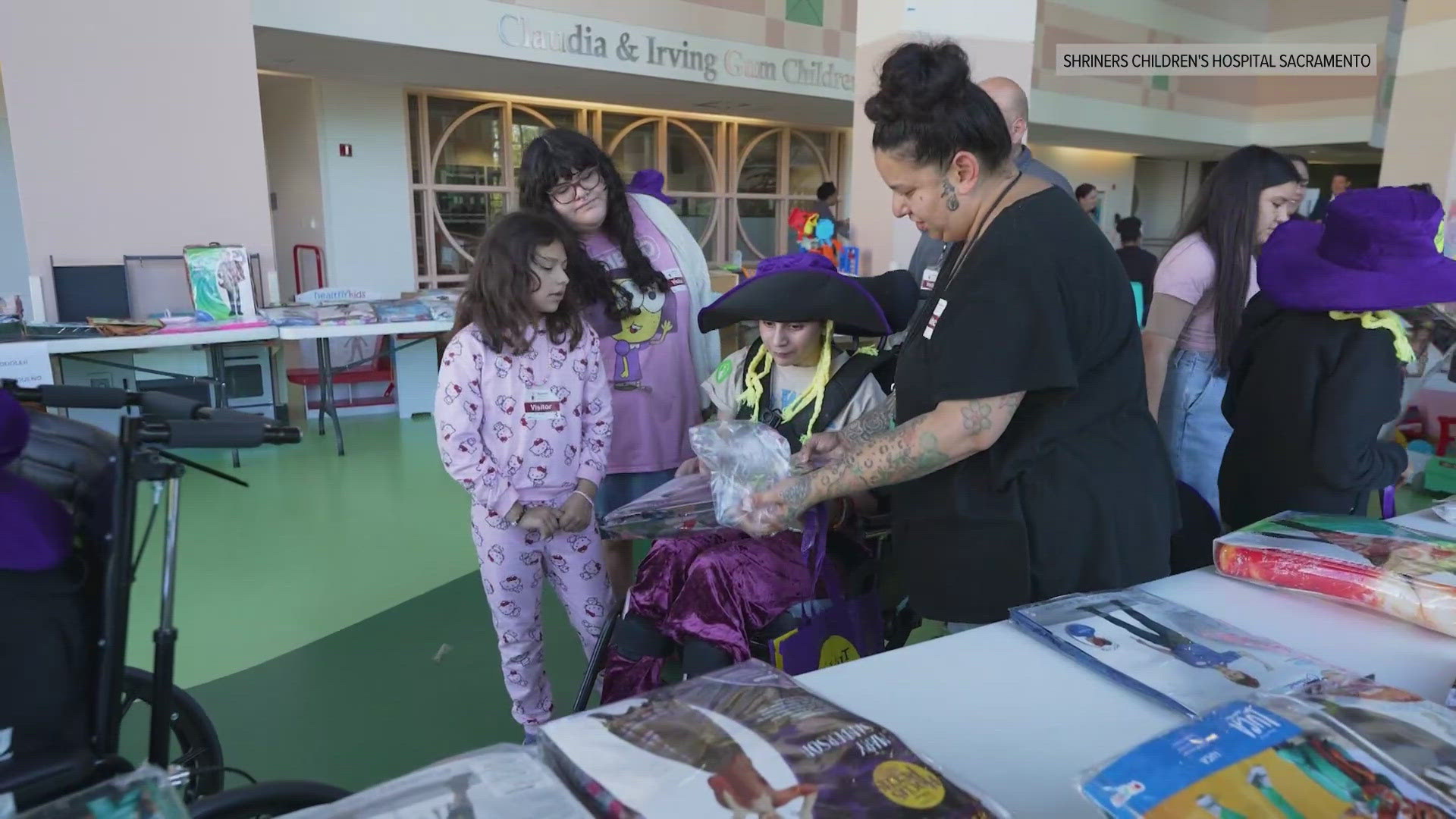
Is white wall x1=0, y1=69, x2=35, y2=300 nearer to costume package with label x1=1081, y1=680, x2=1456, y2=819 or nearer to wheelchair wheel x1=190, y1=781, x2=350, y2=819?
wheelchair wheel x1=190, y1=781, x2=350, y2=819

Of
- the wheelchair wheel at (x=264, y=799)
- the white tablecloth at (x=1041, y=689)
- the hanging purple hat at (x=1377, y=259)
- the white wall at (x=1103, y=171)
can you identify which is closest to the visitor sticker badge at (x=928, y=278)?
the hanging purple hat at (x=1377, y=259)

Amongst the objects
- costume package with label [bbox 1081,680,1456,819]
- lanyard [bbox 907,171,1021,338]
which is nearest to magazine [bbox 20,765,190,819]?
costume package with label [bbox 1081,680,1456,819]

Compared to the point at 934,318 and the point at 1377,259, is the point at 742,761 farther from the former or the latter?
the point at 1377,259

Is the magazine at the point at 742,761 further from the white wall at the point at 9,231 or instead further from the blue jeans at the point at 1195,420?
the white wall at the point at 9,231

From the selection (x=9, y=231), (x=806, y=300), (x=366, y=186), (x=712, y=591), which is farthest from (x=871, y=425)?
(x=9, y=231)

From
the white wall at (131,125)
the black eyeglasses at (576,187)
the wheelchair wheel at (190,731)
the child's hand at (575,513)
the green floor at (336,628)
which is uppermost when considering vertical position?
the white wall at (131,125)

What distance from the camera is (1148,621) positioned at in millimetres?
1027

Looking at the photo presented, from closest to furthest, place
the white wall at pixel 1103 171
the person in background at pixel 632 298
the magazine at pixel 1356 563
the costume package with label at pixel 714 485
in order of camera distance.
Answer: the magazine at pixel 1356 563, the costume package with label at pixel 714 485, the person in background at pixel 632 298, the white wall at pixel 1103 171

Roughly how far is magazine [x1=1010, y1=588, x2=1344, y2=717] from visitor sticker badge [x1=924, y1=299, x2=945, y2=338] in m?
0.38

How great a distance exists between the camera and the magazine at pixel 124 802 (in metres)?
0.58

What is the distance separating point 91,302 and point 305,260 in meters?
3.60

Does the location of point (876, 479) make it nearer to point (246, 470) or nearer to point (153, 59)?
point (246, 470)

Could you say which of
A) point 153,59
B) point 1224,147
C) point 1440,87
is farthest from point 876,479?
point 1224,147

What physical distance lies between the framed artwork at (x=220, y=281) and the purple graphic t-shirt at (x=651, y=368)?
3896 millimetres
